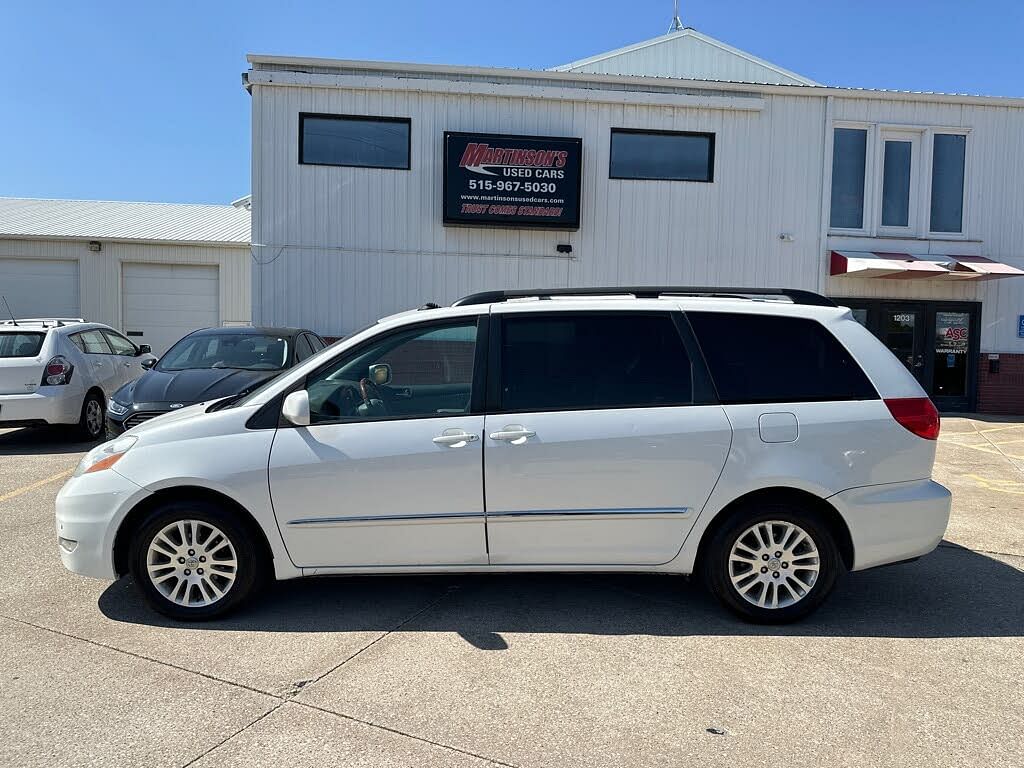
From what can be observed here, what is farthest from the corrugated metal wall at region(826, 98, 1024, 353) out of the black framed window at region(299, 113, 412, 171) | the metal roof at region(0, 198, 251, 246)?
the metal roof at region(0, 198, 251, 246)

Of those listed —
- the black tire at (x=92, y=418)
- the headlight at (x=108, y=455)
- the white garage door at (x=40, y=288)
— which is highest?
the white garage door at (x=40, y=288)

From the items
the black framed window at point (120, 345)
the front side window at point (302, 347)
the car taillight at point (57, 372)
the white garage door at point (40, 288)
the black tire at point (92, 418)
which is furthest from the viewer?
the white garage door at point (40, 288)

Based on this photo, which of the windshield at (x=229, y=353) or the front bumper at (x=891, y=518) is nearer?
the front bumper at (x=891, y=518)

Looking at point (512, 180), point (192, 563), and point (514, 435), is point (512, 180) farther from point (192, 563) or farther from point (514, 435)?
point (192, 563)

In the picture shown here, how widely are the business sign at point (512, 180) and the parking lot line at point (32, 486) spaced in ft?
22.6

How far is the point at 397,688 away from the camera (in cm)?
326

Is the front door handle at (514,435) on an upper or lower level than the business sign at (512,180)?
lower

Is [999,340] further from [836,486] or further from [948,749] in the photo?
[948,749]

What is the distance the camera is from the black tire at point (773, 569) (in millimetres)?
3906

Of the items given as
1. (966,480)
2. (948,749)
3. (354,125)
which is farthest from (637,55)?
(948,749)

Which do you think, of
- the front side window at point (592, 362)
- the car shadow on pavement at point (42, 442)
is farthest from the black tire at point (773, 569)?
the car shadow on pavement at point (42, 442)

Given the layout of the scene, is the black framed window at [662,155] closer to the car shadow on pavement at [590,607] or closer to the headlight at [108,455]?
the car shadow on pavement at [590,607]

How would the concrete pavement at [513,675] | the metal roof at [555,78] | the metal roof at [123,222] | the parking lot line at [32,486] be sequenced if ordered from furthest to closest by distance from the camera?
the metal roof at [123,222] < the metal roof at [555,78] < the parking lot line at [32,486] < the concrete pavement at [513,675]

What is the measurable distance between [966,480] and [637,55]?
2062cm
